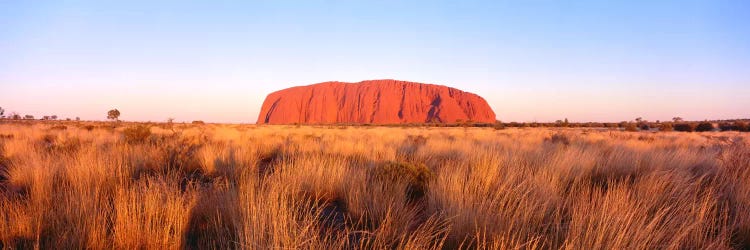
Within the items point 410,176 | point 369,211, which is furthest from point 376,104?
point 369,211

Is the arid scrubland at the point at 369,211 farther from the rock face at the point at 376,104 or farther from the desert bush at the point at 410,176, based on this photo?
the rock face at the point at 376,104

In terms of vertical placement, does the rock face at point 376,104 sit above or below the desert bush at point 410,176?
above

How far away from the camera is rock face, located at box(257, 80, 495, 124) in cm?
10619

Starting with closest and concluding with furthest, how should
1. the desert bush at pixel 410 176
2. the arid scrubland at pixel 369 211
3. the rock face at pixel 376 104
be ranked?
the arid scrubland at pixel 369 211 → the desert bush at pixel 410 176 → the rock face at pixel 376 104

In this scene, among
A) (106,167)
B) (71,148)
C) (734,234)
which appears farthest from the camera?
(71,148)

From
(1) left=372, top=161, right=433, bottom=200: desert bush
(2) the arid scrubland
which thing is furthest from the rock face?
(2) the arid scrubland

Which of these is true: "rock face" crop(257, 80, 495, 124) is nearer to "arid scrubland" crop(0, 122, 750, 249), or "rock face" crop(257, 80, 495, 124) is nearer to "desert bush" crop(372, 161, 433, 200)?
"desert bush" crop(372, 161, 433, 200)

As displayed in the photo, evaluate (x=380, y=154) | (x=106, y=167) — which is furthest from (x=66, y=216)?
(x=380, y=154)

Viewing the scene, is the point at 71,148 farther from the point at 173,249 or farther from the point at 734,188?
the point at 734,188

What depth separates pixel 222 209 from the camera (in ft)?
9.45

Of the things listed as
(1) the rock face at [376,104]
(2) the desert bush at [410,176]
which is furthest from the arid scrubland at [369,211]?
(1) the rock face at [376,104]

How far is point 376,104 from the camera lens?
110m

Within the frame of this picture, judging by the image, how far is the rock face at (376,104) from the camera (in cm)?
10619

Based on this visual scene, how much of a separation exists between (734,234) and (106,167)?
6561 mm
